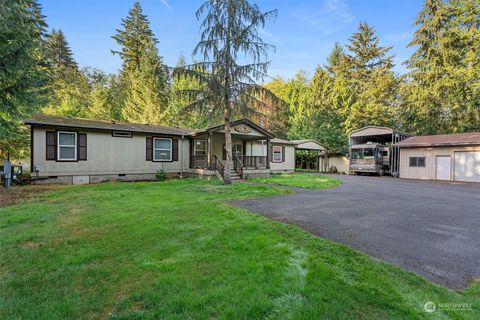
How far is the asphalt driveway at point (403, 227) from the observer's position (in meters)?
3.53

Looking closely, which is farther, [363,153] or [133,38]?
[133,38]

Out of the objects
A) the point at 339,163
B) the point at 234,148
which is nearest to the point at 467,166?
the point at 339,163

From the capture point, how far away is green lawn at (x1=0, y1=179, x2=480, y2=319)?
2.35 meters

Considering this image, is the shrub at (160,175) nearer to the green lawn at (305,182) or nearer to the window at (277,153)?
the green lawn at (305,182)

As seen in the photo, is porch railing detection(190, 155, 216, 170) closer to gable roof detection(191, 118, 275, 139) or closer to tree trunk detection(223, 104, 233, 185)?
gable roof detection(191, 118, 275, 139)

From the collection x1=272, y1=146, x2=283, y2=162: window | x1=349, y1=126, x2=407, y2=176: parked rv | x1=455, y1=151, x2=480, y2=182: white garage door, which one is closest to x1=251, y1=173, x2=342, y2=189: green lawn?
x1=272, y1=146, x2=283, y2=162: window

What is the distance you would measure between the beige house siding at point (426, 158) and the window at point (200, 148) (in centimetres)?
1547

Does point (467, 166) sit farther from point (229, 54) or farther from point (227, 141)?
point (229, 54)

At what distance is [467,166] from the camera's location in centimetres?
1597

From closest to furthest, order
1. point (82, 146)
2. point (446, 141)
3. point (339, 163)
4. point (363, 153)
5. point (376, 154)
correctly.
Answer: point (82, 146)
point (446, 141)
point (376, 154)
point (363, 153)
point (339, 163)

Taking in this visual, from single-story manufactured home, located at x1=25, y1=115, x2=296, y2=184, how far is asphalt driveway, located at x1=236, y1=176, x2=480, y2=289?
298 inches

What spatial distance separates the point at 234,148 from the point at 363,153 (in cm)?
1169

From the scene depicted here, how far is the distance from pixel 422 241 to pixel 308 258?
2.55 m

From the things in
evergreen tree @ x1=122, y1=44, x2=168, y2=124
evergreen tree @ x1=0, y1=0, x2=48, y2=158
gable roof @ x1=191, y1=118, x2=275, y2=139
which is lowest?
gable roof @ x1=191, y1=118, x2=275, y2=139
